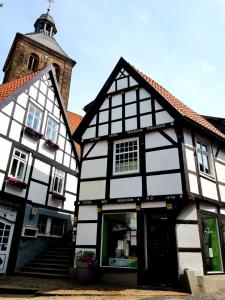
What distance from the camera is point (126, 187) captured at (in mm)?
10438

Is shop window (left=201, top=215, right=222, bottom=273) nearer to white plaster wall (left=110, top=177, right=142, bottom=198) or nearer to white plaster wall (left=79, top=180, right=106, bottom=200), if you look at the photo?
white plaster wall (left=110, top=177, right=142, bottom=198)

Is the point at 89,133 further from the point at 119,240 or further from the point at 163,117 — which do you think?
the point at 119,240

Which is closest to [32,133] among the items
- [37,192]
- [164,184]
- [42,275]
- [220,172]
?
[37,192]

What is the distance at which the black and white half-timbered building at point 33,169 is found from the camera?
1204cm

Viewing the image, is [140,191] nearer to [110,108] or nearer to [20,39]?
[110,108]

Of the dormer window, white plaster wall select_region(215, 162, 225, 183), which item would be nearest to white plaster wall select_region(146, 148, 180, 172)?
white plaster wall select_region(215, 162, 225, 183)

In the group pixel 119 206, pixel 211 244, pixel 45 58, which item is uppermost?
pixel 45 58

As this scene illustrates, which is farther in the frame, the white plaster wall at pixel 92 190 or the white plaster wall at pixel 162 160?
the white plaster wall at pixel 92 190

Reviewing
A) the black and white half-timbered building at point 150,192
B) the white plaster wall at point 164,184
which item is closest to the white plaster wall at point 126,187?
the black and white half-timbered building at point 150,192

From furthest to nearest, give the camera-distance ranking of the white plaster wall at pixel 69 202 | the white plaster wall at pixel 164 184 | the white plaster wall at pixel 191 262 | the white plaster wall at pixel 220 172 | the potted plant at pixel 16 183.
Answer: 1. the white plaster wall at pixel 69 202
2. the potted plant at pixel 16 183
3. the white plaster wall at pixel 220 172
4. the white plaster wall at pixel 164 184
5. the white plaster wall at pixel 191 262

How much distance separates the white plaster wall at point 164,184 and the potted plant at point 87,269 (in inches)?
128

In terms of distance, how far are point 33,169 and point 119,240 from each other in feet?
20.2

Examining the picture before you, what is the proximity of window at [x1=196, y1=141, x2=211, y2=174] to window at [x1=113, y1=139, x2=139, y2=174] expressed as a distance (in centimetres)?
251

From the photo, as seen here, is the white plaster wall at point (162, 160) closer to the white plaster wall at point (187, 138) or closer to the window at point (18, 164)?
the white plaster wall at point (187, 138)
